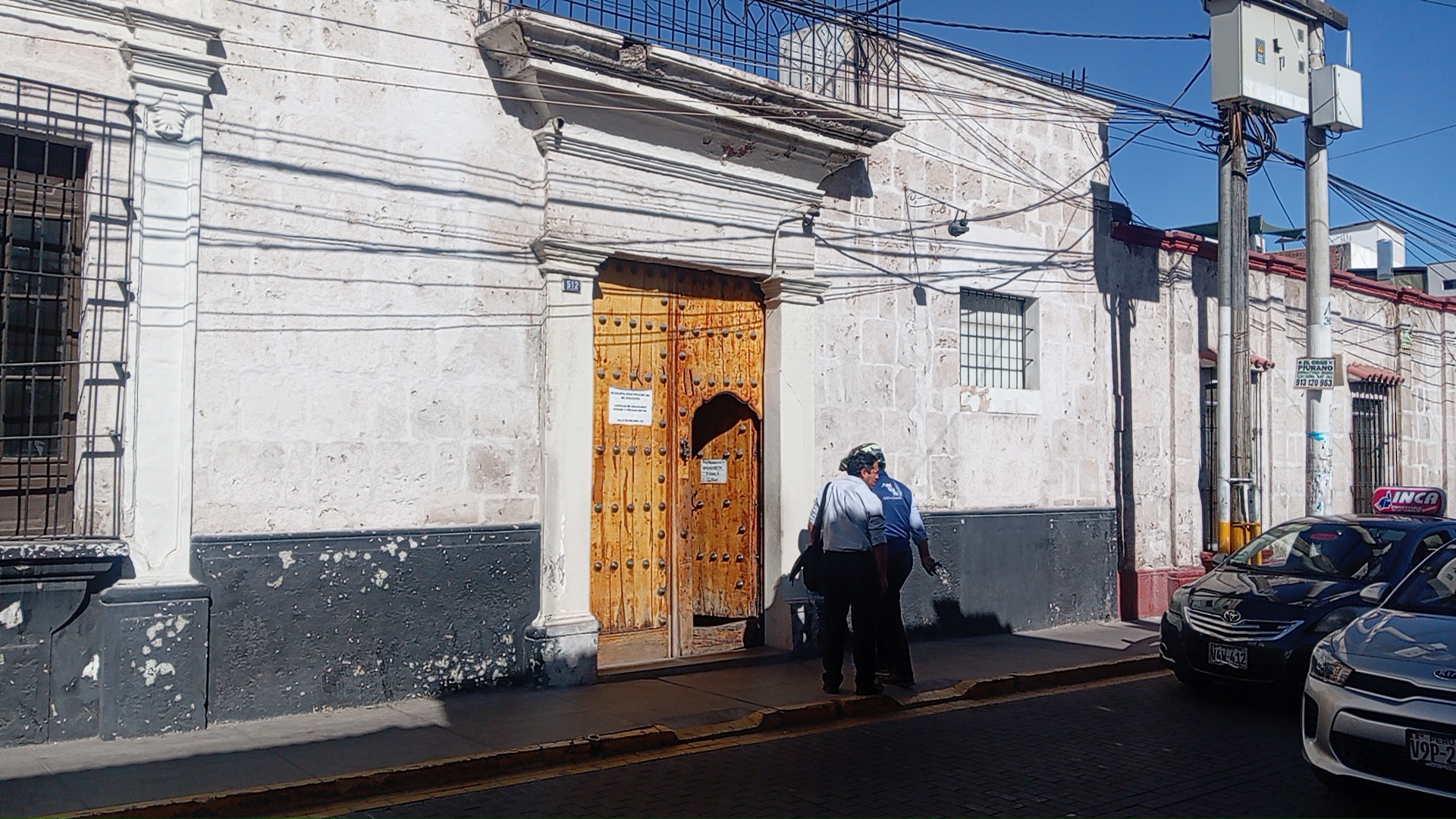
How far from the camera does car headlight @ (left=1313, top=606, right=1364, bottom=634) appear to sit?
336 inches

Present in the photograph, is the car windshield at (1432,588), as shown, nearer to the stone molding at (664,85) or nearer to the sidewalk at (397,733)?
the sidewalk at (397,733)

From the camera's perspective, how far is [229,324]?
764 cm

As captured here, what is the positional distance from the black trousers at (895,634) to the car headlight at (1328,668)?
3347 mm

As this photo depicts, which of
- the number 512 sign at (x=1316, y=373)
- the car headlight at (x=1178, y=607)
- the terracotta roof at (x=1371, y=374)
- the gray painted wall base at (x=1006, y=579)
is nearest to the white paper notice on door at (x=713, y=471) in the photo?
the gray painted wall base at (x=1006, y=579)

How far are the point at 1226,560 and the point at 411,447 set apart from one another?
6.86 metres

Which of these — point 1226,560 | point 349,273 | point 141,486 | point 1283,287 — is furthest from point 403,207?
point 1283,287

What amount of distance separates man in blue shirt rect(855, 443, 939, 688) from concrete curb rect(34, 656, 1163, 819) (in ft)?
1.14

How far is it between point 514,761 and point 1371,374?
14889 millimetres

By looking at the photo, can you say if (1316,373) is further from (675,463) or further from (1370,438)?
(675,463)

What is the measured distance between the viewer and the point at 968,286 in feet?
40.3

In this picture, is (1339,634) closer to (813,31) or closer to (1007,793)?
(1007,793)

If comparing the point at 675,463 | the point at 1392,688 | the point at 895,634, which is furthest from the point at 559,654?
the point at 1392,688

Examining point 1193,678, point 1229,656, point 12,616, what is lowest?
point 1193,678

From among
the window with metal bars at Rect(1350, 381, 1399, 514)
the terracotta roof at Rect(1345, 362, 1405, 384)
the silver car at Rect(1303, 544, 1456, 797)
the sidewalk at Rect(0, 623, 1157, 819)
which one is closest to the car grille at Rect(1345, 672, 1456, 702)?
the silver car at Rect(1303, 544, 1456, 797)
